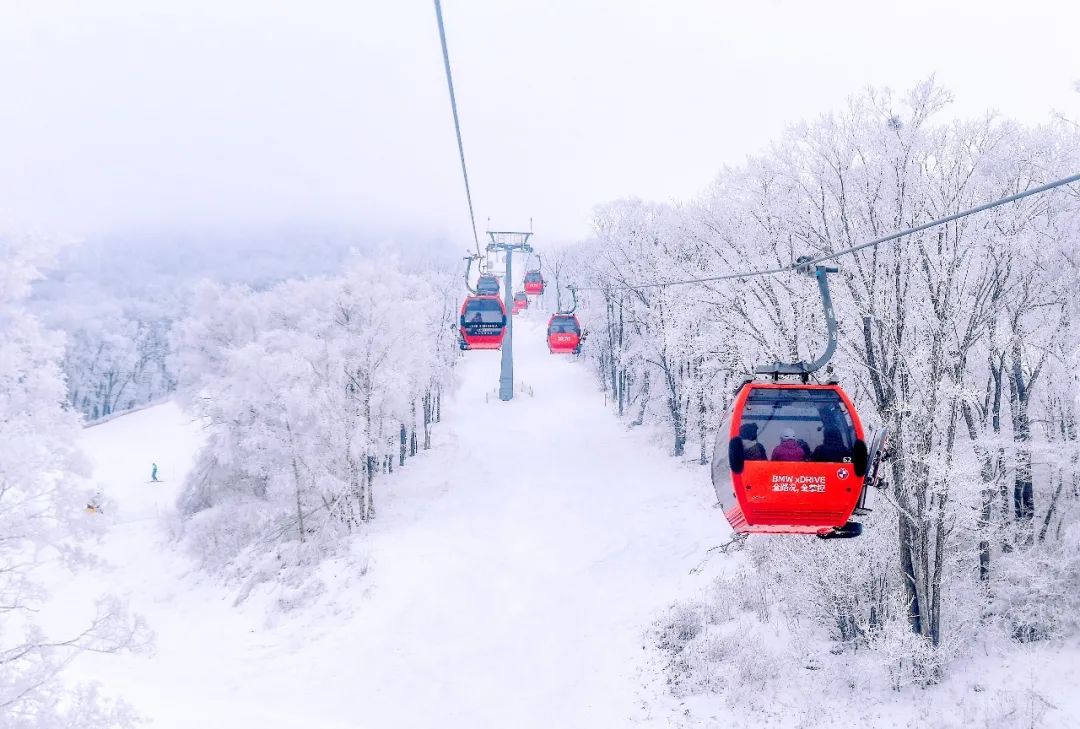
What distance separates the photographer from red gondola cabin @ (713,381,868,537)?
700 cm

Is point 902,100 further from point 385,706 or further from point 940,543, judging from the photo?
point 385,706

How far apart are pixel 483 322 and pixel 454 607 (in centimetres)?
823

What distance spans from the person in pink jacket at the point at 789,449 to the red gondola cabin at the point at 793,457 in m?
0.01

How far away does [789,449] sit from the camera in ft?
23.7

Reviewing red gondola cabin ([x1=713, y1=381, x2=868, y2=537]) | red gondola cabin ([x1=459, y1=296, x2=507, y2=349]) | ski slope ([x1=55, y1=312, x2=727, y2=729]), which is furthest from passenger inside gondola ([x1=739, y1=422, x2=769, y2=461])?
red gondola cabin ([x1=459, y1=296, x2=507, y2=349])

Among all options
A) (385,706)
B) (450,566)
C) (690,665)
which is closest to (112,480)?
(450,566)

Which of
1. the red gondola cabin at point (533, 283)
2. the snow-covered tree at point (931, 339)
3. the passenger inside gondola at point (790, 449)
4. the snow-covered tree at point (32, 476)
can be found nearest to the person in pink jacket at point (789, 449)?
the passenger inside gondola at point (790, 449)

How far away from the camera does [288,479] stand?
2370 centimetres

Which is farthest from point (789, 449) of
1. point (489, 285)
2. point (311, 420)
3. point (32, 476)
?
point (489, 285)

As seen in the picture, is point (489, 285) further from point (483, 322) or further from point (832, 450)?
point (832, 450)

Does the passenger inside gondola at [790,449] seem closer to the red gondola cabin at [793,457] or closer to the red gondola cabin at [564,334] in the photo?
the red gondola cabin at [793,457]

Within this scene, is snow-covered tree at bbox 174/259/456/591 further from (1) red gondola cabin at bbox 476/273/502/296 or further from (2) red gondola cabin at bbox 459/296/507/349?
(2) red gondola cabin at bbox 459/296/507/349

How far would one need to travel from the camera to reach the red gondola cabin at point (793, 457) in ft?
23.0

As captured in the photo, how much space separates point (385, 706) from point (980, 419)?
14.8 meters
